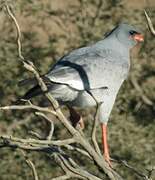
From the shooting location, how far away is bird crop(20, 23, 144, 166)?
5340mm

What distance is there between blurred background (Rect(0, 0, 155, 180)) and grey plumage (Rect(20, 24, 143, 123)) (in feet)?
4.39

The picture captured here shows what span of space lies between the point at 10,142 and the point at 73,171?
1.06 feet

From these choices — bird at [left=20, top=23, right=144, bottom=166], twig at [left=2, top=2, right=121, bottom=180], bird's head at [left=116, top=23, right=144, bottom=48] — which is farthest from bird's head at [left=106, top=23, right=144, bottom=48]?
twig at [left=2, top=2, right=121, bottom=180]

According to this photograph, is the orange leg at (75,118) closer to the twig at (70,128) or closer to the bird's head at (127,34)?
the bird's head at (127,34)

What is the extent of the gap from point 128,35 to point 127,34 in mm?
16

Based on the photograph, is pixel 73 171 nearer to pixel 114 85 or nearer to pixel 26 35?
pixel 114 85

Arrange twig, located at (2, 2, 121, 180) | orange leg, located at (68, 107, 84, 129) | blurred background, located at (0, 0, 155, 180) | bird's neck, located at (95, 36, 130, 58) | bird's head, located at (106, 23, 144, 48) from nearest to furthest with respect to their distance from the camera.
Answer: twig, located at (2, 2, 121, 180), orange leg, located at (68, 107, 84, 129), bird's neck, located at (95, 36, 130, 58), bird's head, located at (106, 23, 144, 48), blurred background, located at (0, 0, 155, 180)

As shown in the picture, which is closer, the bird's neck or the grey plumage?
the grey plumage

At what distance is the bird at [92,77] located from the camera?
5.34 meters

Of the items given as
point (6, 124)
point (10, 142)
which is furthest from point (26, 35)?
point (10, 142)

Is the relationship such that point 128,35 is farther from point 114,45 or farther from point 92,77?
point 92,77

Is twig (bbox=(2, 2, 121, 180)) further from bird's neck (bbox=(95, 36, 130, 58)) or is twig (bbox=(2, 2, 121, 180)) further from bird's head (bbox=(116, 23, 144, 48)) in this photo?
bird's head (bbox=(116, 23, 144, 48))

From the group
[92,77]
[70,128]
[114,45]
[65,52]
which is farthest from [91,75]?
[65,52]

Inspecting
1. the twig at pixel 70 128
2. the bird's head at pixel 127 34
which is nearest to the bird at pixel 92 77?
the bird's head at pixel 127 34
